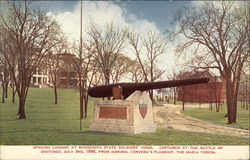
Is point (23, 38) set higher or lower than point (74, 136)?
higher

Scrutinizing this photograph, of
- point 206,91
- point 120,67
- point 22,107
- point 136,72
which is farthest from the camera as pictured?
point 136,72

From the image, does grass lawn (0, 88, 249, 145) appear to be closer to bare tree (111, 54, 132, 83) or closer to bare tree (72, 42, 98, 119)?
bare tree (72, 42, 98, 119)

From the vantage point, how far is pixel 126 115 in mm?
7949

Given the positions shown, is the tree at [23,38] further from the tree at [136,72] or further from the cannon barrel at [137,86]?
the tree at [136,72]

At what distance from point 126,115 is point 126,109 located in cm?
17

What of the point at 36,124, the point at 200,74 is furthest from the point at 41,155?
the point at 200,74

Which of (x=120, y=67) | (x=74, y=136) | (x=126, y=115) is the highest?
(x=120, y=67)

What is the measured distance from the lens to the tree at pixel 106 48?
11.3 meters

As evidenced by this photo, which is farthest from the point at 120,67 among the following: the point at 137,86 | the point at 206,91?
the point at 137,86

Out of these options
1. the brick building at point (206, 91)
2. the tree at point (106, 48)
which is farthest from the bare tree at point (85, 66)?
the brick building at point (206, 91)

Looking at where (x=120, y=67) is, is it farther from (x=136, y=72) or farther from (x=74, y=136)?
(x=74, y=136)

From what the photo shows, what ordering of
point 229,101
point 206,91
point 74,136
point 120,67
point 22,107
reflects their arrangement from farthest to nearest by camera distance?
1. point 120,67
2. point 206,91
3. point 22,107
4. point 229,101
5. point 74,136

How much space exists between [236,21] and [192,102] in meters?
5.86

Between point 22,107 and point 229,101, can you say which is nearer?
point 229,101
